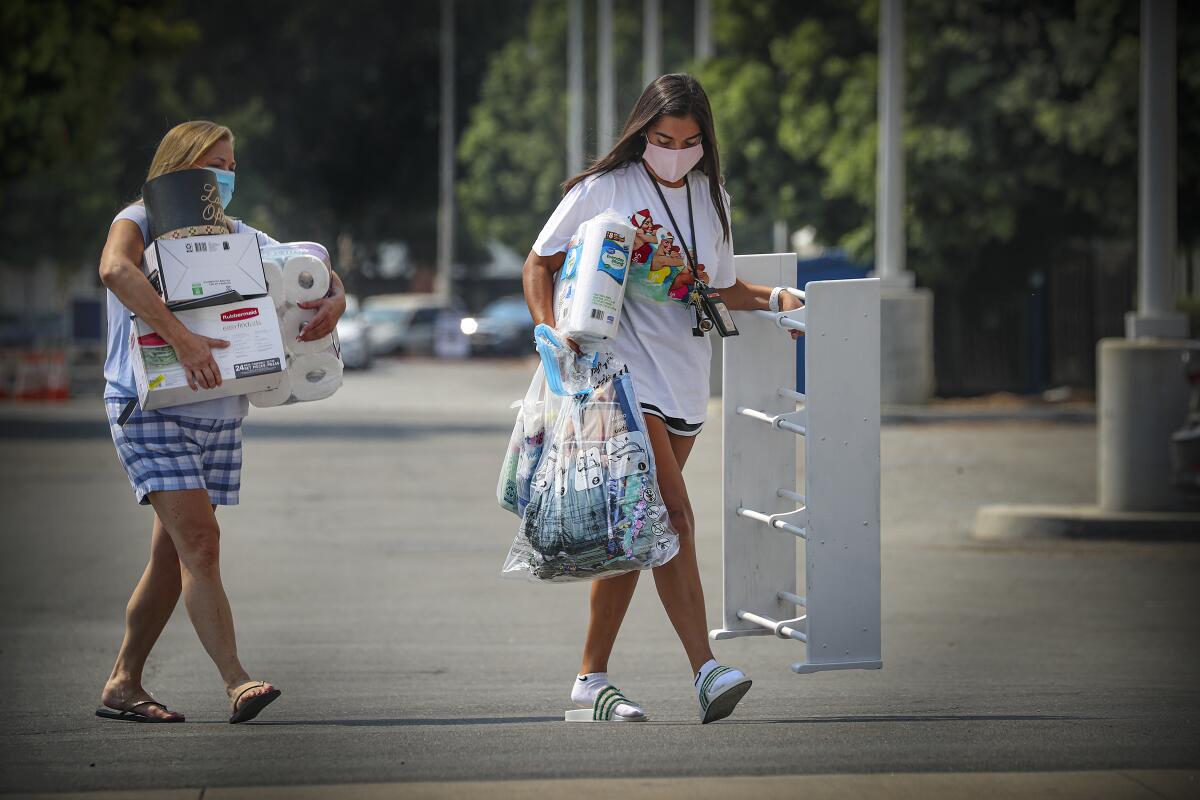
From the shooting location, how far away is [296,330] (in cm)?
549

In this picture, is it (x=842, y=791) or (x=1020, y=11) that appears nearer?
(x=842, y=791)

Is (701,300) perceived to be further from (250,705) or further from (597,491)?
(250,705)

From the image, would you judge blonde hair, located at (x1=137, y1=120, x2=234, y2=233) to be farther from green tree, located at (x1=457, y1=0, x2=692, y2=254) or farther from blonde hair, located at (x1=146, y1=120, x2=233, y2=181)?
green tree, located at (x1=457, y1=0, x2=692, y2=254)

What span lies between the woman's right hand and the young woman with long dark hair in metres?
0.92

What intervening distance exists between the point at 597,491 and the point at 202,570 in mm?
1245

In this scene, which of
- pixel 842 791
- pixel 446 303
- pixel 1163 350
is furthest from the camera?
pixel 446 303

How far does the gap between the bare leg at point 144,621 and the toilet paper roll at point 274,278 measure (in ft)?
2.54

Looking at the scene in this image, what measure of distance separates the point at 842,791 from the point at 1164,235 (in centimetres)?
869

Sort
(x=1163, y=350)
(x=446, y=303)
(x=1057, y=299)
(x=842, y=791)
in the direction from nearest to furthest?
(x=842, y=791) → (x=1163, y=350) → (x=1057, y=299) → (x=446, y=303)

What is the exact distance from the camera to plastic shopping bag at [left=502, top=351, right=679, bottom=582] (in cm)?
494

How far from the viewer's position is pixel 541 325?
16.7 feet

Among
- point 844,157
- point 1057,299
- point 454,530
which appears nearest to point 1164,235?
point 454,530

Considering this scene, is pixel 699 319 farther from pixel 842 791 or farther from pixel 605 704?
pixel 842 791

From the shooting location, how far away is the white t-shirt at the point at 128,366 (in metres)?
5.26
